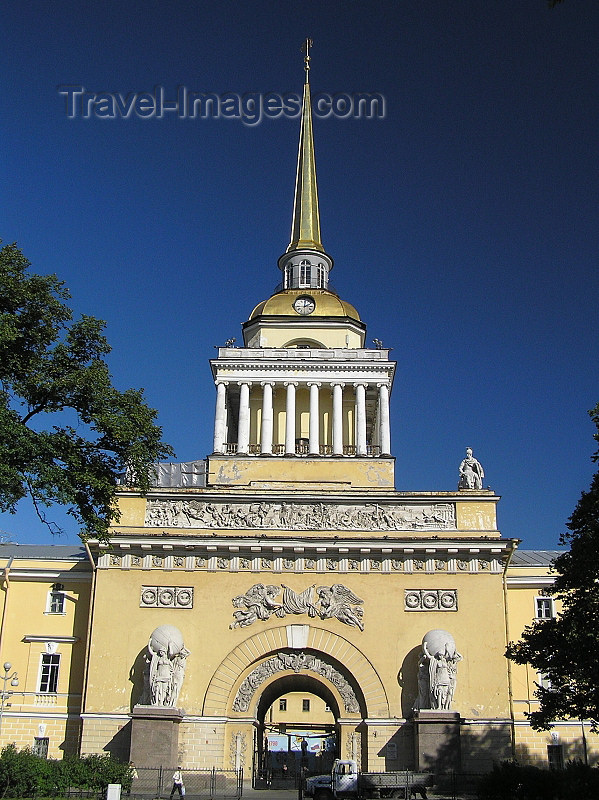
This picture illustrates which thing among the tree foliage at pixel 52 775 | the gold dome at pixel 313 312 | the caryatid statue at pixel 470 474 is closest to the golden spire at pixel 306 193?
the gold dome at pixel 313 312

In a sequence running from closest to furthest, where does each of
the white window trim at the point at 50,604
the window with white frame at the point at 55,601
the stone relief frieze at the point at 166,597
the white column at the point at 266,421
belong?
the stone relief frieze at the point at 166,597 → the white window trim at the point at 50,604 → the window with white frame at the point at 55,601 → the white column at the point at 266,421

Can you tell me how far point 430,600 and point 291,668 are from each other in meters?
4.77

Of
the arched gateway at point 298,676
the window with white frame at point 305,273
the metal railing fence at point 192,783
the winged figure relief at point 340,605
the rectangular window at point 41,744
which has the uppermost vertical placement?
the window with white frame at point 305,273

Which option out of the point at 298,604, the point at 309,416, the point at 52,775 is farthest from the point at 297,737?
the point at 52,775

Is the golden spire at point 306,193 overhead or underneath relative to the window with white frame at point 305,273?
overhead

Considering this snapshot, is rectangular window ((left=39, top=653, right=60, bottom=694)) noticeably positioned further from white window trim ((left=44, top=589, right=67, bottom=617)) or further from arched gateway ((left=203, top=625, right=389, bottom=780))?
arched gateway ((left=203, top=625, right=389, bottom=780))

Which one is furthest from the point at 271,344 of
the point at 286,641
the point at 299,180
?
Answer: the point at 286,641

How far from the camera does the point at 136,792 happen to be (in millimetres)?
→ 23281

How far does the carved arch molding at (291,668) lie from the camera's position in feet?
86.0

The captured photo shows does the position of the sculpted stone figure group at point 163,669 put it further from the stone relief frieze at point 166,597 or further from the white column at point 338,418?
the white column at point 338,418

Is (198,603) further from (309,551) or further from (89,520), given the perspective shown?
(89,520)

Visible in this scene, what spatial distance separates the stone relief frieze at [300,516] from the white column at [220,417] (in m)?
7.78

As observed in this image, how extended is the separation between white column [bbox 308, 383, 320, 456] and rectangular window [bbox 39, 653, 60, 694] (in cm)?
1266

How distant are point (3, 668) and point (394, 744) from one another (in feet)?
41.4
